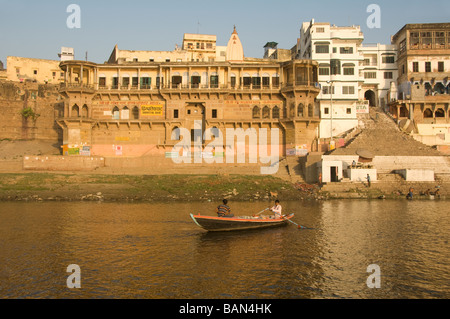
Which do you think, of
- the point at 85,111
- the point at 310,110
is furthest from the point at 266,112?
the point at 85,111

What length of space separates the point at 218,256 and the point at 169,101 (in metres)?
36.2

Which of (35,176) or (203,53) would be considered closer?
(35,176)

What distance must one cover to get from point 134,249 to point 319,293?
8.06m

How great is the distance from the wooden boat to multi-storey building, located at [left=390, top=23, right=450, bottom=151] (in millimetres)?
38506

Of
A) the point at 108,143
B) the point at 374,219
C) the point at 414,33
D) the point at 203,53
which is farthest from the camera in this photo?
the point at 203,53

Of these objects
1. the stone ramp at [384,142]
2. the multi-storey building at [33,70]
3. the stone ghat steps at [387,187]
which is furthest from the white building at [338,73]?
the multi-storey building at [33,70]

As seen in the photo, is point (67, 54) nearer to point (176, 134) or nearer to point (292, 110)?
point (176, 134)

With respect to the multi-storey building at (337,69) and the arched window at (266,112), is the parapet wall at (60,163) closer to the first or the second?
the arched window at (266,112)

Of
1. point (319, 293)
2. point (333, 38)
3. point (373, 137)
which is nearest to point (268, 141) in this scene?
point (373, 137)

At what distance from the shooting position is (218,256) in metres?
14.9

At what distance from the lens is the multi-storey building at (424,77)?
52281 mm

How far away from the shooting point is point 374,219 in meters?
23.0
